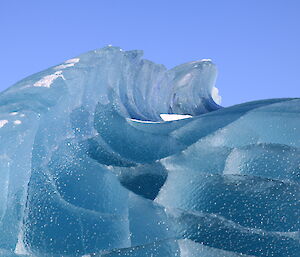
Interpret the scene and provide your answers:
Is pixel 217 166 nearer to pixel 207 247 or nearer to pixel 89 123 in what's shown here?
pixel 207 247

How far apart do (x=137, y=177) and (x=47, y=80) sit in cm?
33

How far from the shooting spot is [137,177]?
3.24ft

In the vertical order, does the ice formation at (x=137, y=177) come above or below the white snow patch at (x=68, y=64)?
below

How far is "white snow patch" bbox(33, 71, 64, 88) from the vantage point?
1128mm

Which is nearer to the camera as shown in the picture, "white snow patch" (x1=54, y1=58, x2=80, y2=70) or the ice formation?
the ice formation

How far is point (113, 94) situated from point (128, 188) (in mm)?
307

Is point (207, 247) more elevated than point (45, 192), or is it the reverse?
point (45, 192)

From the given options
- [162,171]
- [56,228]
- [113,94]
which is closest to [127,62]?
[113,94]

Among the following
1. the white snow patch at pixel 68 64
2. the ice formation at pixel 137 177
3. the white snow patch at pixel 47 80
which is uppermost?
the white snow patch at pixel 68 64

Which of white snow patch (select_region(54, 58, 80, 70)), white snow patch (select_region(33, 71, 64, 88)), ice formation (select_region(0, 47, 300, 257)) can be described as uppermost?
white snow patch (select_region(54, 58, 80, 70))

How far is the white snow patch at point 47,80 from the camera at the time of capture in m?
1.13

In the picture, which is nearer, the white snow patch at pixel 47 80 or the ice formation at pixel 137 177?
the ice formation at pixel 137 177

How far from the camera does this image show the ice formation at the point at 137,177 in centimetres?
90

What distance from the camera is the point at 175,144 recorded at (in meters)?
1.06
